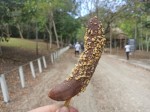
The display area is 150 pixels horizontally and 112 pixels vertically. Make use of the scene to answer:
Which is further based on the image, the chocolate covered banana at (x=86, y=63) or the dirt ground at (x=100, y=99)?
the dirt ground at (x=100, y=99)

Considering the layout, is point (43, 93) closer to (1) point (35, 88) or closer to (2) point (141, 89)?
(1) point (35, 88)

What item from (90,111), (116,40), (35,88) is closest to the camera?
(90,111)

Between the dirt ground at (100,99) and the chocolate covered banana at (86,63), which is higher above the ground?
the chocolate covered banana at (86,63)

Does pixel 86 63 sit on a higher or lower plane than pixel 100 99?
higher

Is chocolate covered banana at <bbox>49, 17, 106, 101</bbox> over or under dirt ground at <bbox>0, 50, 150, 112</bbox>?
over

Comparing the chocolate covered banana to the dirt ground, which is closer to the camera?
the chocolate covered banana

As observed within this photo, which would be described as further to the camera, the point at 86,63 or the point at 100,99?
the point at 100,99

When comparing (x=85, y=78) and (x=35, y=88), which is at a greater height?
(x=85, y=78)

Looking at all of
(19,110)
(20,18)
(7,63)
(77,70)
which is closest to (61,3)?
(20,18)
